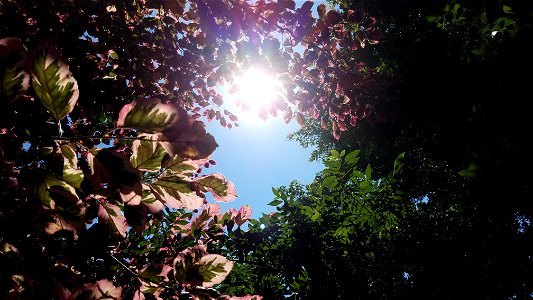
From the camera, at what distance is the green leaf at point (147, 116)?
0.74 metres

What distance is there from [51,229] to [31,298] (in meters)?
0.24

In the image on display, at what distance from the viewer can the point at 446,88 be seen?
8672mm

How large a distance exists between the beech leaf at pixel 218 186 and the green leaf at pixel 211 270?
282mm

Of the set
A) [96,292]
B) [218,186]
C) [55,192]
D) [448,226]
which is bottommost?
[96,292]

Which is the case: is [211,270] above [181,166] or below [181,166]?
below

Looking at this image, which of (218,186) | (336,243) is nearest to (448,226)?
(336,243)

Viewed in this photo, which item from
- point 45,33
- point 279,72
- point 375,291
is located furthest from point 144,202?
point 375,291

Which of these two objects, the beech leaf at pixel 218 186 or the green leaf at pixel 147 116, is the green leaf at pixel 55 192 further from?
the beech leaf at pixel 218 186

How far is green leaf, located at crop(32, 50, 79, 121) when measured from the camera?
671mm

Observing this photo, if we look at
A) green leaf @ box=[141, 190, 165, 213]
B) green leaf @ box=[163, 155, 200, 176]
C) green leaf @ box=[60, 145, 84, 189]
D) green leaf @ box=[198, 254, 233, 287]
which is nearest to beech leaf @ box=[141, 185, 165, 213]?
green leaf @ box=[141, 190, 165, 213]

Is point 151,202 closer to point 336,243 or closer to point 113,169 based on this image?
point 113,169

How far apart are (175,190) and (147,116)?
1.11ft

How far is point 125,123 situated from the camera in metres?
0.75

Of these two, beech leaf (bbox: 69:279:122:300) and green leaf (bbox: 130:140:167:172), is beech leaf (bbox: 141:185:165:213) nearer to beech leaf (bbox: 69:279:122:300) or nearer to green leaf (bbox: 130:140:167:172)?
green leaf (bbox: 130:140:167:172)
